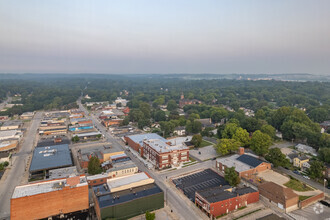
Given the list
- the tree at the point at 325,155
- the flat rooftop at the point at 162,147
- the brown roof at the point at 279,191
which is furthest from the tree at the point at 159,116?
the brown roof at the point at 279,191

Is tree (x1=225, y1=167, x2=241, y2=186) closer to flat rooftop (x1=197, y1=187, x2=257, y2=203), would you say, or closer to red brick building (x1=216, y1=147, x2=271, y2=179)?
flat rooftop (x1=197, y1=187, x2=257, y2=203)

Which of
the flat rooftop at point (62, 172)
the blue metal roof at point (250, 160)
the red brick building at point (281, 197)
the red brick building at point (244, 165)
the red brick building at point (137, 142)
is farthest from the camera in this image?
the red brick building at point (137, 142)

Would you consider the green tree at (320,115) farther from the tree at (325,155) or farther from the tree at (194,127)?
the tree at (194,127)

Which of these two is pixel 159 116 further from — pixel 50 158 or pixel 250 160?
A: pixel 250 160

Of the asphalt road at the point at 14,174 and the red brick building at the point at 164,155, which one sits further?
the red brick building at the point at 164,155

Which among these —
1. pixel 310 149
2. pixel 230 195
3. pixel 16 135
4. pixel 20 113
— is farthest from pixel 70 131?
pixel 310 149

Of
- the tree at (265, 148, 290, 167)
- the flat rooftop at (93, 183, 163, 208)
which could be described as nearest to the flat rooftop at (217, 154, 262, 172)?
the tree at (265, 148, 290, 167)

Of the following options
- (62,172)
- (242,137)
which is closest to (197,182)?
(242,137)
